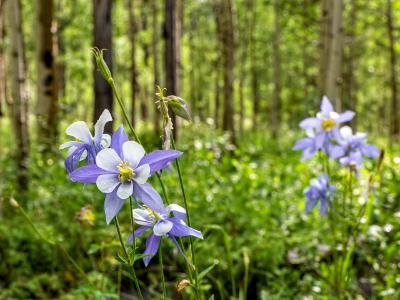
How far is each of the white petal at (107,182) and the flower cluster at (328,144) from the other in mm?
1293

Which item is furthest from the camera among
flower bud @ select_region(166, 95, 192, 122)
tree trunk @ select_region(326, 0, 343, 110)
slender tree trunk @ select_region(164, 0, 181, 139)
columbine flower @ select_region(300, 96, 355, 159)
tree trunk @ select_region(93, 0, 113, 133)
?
slender tree trunk @ select_region(164, 0, 181, 139)

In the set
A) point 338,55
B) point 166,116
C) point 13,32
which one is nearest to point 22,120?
point 13,32

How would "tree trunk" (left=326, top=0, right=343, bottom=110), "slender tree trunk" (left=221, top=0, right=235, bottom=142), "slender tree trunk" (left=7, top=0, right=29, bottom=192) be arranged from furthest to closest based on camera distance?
"slender tree trunk" (left=221, top=0, right=235, bottom=142), "tree trunk" (left=326, top=0, right=343, bottom=110), "slender tree trunk" (left=7, top=0, right=29, bottom=192)

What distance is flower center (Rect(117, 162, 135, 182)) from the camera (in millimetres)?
1186

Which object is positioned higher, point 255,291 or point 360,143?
point 360,143

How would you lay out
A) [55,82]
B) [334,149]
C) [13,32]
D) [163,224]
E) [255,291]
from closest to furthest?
[163,224]
[334,149]
[255,291]
[13,32]
[55,82]

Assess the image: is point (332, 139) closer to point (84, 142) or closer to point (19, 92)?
point (84, 142)

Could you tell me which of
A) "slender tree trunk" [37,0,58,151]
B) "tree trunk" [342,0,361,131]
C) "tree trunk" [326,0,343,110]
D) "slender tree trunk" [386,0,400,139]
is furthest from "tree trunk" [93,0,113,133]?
"slender tree trunk" [386,0,400,139]

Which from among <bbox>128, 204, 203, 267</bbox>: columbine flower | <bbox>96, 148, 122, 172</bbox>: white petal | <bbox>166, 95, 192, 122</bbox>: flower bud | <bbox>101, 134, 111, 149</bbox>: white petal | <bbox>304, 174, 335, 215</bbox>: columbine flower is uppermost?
<bbox>166, 95, 192, 122</bbox>: flower bud

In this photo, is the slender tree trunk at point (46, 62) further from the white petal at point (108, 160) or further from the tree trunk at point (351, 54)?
the tree trunk at point (351, 54)

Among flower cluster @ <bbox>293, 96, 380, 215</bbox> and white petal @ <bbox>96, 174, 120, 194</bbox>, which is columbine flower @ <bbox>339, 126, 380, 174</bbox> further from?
white petal @ <bbox>96, 174, 120, 194</bbox>

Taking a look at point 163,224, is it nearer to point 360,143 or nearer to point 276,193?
point 360,143

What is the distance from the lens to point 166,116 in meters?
1.25

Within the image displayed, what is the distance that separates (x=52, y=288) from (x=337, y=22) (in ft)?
15.0
